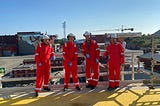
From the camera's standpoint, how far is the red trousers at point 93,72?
6.77 m

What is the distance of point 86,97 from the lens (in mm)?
6074

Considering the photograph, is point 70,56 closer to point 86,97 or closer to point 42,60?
point 42,60

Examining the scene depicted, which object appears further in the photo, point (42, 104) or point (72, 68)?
point (72, 68)

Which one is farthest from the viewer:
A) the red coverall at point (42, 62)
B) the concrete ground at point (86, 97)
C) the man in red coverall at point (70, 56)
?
the man in red coverall at point (70, 56)

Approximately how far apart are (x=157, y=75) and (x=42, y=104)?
3343 millimetres

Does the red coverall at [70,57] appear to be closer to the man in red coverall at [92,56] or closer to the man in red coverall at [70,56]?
the man in red coverall at [70,56]

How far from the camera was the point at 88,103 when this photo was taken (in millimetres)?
5609

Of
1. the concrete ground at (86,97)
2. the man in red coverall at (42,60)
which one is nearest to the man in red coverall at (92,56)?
the concrete ground at (86,97)

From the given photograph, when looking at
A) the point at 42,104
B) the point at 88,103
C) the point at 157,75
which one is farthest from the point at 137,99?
the point at 42,104

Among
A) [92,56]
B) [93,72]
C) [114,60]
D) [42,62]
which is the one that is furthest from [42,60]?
[114,60]

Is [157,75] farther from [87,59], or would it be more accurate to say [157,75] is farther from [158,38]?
[87,59]

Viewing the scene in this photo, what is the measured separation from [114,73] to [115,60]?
355 millimetres

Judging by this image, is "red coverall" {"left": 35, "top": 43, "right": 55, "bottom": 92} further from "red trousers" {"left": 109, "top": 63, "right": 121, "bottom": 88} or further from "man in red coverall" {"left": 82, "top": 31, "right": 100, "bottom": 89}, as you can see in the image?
"red trousers" {"left": 109, "top": 63, "right": 121, "bottom": 88}

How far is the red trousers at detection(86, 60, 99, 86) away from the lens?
677 cm
